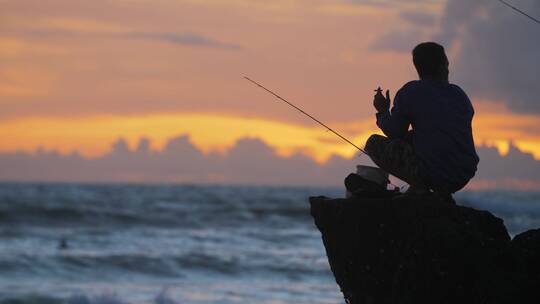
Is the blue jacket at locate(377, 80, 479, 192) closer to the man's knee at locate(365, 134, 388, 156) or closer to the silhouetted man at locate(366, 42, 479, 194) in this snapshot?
the silhouetted man at locate(366, 42, 479, 194)

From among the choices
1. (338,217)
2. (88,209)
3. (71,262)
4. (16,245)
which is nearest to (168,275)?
(71,262)

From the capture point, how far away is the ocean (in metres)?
16.2

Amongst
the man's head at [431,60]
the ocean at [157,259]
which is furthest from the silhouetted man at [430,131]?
the ocean at [157,259]

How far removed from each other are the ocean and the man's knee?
29.3ft

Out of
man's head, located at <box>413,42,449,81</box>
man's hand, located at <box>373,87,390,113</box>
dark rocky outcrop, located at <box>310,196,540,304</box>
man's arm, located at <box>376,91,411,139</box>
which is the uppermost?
man's head, located at <box>413,42,449,81</box>

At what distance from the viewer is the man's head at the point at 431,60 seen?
584 cm

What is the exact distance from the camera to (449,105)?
19.0ft

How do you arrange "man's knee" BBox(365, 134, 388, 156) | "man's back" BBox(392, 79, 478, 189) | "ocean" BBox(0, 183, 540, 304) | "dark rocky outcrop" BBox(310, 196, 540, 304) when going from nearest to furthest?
"dark rocky outcrop" BBox(310, 196, 540, 304) < "man's back" BBox(392, 79, 478, 189) < "man's knee" BBox(365, 134, 388, 156) < "ocean" BBox(0, 183, 540, 304)

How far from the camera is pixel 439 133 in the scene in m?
5.77

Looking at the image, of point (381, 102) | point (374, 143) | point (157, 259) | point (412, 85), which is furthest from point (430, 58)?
point (157, 259)

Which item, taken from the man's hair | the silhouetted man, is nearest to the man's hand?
the silhouetted man

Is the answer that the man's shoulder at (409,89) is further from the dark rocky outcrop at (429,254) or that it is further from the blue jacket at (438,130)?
the dark rocky outcrop at (429,254)

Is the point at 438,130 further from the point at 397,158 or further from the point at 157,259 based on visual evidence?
the point at 157,259

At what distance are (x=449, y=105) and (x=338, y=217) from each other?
35.5 inches
